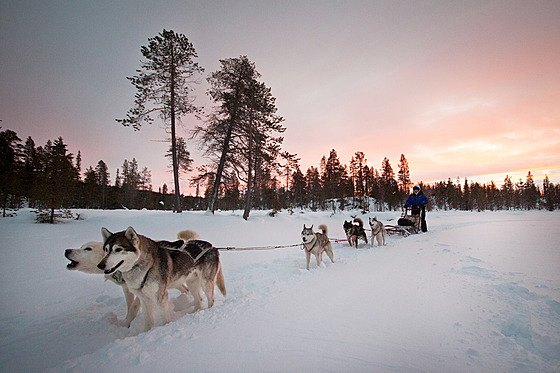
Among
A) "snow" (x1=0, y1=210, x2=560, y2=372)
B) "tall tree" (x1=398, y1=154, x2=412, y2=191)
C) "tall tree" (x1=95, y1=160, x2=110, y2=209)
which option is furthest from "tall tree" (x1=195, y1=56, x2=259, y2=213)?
"tall tree" (x1=398, y1=154, x2=412, y2=191)

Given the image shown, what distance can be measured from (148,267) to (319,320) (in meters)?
2.64

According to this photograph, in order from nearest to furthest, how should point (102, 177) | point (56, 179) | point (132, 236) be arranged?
1. point (132, 236)
2. point (56, 179)
3. point (102, 177)

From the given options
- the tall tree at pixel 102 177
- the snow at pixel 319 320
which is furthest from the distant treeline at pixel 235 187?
the snow at pixel 319 320

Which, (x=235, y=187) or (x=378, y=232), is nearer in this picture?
(x=378, y=232)

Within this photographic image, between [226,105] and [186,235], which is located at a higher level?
[226,105]

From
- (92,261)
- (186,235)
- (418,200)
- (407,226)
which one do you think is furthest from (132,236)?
(418,200)

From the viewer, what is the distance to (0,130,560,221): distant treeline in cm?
953

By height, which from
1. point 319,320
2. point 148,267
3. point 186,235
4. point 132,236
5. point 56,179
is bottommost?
point 319,320

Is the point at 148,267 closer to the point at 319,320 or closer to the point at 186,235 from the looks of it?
the point at 186,235

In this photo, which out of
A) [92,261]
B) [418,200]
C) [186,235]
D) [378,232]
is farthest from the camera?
[418,200]

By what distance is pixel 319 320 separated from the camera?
269cm

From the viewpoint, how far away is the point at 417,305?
9.41 ft

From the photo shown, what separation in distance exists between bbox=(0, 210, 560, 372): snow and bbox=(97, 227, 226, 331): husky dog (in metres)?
0.36

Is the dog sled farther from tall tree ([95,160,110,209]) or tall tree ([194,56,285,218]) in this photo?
tall tree ([95,160,110,209])
